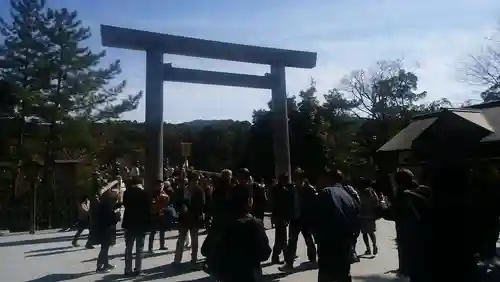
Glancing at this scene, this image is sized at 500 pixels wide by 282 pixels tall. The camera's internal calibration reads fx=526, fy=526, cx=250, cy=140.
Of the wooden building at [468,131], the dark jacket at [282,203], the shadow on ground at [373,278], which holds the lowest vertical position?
the shadow on ground at [373,278]

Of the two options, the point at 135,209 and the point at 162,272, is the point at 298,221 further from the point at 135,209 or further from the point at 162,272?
the point at 135,209

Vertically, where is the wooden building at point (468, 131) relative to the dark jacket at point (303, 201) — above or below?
above

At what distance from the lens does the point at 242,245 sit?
4.66 m

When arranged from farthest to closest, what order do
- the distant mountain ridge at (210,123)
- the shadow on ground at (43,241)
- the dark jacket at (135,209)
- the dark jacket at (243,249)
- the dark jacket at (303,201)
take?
the distant mountain ridge at (210,123)
the shadow on ground at (43,241)
the dark jacket at (135,209)
the dark jacket at (303,201)
the dark jacket at (243,249)

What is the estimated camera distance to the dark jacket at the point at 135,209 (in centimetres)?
845

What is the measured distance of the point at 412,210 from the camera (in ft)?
16.5

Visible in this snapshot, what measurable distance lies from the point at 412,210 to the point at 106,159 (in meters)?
26.7

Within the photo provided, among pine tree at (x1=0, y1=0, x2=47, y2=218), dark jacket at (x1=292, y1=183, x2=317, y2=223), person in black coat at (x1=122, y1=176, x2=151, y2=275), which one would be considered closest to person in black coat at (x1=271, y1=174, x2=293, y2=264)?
dark jacket at (x1=292, y1=183, x2=317, y2=223)

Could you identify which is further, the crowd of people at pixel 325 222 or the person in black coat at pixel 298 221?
the person in black coat at pixel 298 221

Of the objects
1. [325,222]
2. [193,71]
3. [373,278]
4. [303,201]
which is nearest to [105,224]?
[303,201]

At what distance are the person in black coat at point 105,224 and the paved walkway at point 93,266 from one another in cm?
24

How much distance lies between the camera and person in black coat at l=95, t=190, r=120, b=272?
922 cm

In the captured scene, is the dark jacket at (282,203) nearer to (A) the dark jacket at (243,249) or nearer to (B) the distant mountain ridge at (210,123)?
(A) the dark jacket at (243,249)

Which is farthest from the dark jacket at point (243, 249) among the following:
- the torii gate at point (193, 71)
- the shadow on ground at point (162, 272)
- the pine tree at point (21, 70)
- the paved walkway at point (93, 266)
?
the pine tree at point (21, 70)
